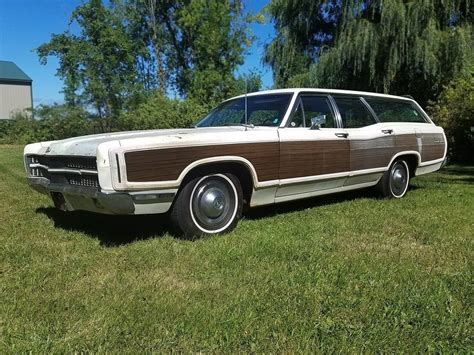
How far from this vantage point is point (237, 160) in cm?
498

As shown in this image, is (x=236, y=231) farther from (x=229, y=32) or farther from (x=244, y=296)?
(x=229, y=32)

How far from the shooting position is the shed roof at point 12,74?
176 ft

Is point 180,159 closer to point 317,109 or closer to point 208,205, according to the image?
point 208,205

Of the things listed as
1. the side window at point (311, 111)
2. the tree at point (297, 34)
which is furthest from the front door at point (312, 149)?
the tree at point (297, 34)

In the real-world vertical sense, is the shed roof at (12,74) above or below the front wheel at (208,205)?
above

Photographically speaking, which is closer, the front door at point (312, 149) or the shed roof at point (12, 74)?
the front door at point (312, 149)

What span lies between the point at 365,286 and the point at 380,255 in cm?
85

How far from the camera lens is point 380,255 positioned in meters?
4.31

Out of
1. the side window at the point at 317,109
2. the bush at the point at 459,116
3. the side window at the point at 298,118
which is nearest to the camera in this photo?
the side window at the point at 298,118

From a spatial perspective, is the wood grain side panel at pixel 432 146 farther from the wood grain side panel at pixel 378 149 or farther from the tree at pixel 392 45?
the tree at pixel 392 45

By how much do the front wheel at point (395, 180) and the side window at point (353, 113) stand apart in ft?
2.60

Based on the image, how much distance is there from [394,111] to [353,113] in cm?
114

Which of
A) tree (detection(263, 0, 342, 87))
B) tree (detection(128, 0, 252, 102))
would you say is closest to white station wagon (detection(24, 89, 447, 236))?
tree (detection(263, 0, 342, 87))

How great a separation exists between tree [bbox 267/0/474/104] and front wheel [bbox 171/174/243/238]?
10.7 meters
